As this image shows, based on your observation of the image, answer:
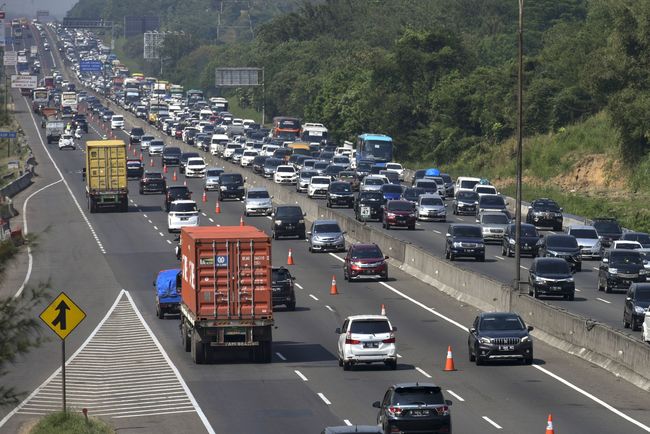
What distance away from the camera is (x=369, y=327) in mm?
41594

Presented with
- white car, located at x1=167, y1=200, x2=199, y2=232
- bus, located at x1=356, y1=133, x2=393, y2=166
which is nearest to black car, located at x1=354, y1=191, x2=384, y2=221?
white car, located at x1=167, y1=200, x2=199, y2=232

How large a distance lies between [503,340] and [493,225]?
32.7 m

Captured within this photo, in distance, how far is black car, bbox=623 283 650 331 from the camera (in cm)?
4603

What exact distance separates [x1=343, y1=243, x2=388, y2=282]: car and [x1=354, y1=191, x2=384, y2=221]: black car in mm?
20545

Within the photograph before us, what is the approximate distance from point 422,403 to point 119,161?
6293 cm

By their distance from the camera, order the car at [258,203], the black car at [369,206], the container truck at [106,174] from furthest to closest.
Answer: the container truck at [106,174]
the car at [258,203]
the black car at [369,206]

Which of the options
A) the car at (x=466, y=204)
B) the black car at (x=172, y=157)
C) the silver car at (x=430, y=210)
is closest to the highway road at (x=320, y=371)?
the silver car at (x=430, y=210)

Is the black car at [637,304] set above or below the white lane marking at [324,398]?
above

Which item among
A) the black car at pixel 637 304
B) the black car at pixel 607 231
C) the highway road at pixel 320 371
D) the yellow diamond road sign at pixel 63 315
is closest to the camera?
the yellow diamond road sign at pixel 63 315

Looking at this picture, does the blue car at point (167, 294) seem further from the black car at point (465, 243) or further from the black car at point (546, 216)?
the black car at point (546, 216)

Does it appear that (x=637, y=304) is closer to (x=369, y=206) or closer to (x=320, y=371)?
(x=320, y=371)

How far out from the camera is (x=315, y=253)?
7319cm

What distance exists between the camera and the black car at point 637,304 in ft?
151

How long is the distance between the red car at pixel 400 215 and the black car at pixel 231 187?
1926 cm
